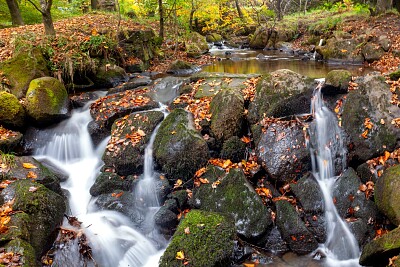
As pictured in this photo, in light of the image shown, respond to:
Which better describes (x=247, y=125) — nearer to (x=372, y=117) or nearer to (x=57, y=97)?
(x=372, y=117)

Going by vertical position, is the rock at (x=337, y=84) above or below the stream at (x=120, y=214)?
above

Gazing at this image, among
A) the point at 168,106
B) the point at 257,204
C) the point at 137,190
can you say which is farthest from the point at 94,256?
the point at 168,106

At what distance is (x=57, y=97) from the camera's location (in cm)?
841

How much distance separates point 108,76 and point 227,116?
18.3 ft

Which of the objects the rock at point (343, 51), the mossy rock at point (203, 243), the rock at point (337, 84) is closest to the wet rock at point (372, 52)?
the rock at point (343, 51)

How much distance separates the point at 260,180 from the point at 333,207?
144cm

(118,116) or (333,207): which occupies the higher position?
(118,116)

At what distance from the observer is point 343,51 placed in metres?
14.1

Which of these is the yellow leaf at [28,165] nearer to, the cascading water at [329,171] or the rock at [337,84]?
the cascading water at [329,171]

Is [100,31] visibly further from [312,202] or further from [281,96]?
[312,202]

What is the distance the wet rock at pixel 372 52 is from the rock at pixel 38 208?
43.0ft

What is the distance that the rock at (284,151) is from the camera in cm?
621

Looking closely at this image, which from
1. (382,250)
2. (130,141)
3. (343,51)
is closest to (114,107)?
(130,141)

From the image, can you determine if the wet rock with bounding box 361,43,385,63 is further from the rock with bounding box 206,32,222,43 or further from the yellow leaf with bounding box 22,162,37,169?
the yellow leaf with bounding box 22,162,37,169
